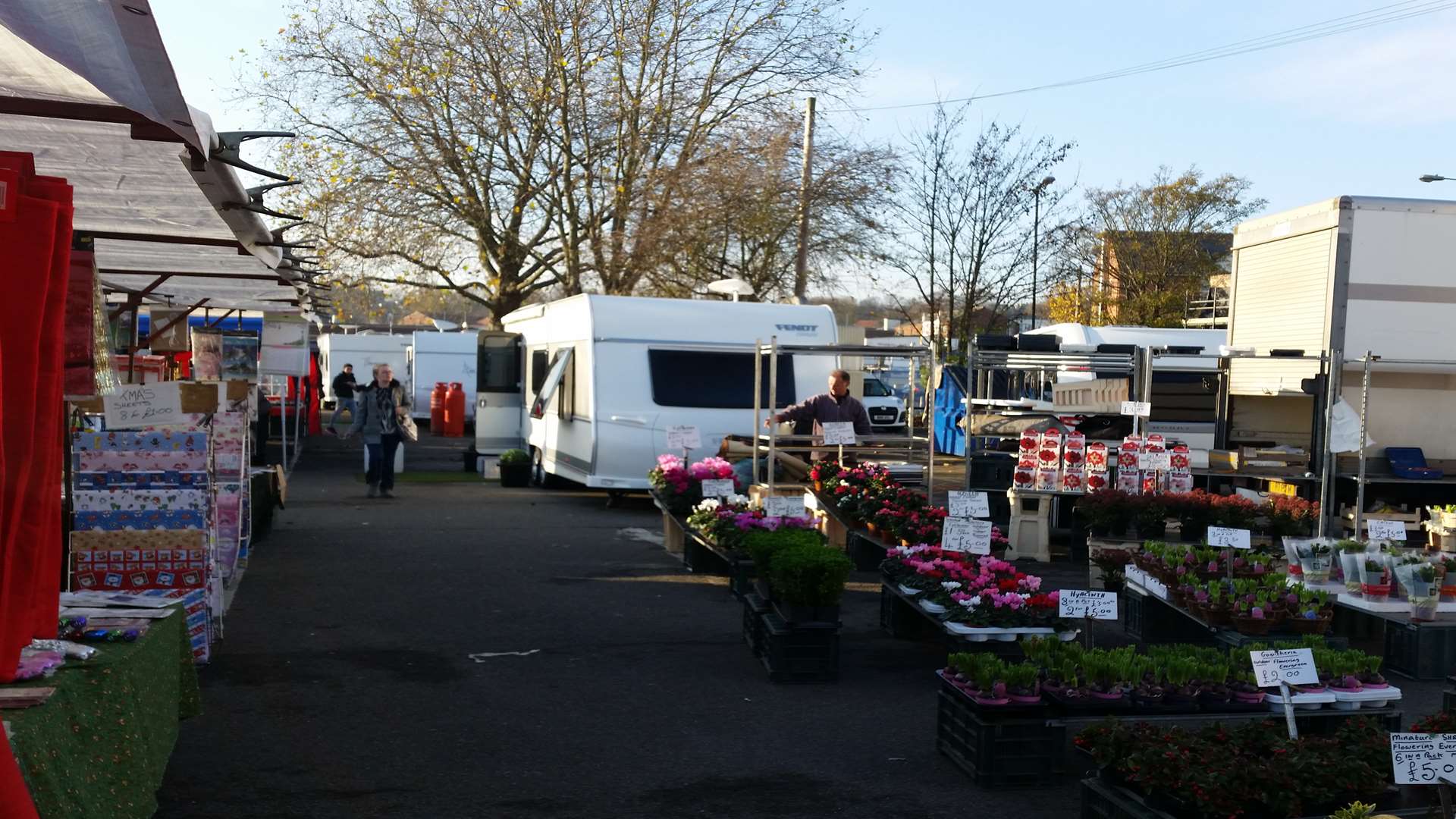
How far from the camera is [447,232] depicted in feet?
81.5

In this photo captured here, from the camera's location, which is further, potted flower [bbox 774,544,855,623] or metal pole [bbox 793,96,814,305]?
metal pole [bbox 793,96,814,305]

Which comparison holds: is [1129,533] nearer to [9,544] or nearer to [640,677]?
[640,677]

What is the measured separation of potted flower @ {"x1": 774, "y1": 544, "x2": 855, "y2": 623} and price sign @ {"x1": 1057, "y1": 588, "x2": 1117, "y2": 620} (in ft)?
4.77

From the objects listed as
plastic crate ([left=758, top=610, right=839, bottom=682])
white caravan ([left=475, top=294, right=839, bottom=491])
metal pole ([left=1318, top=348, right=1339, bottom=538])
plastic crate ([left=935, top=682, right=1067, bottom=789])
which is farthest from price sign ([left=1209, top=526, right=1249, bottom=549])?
white caravan ([left=475, top=294, right=839, bottom=491])

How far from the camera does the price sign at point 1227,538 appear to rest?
8336 mm

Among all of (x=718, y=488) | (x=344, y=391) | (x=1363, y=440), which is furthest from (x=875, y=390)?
(x=718, y=488)

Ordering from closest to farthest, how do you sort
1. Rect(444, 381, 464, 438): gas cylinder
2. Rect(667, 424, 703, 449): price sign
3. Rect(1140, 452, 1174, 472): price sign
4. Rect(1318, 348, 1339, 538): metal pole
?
Rect(1318, 348, 1339, 538): metal pole
Rect(1140, 452, 1174, 472): price sign
Rect(667, 424, 703, 449): price sign
Rect(444, 381, 464, 438): gas cylinder

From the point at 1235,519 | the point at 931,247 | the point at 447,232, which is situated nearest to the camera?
the point at 1235,519

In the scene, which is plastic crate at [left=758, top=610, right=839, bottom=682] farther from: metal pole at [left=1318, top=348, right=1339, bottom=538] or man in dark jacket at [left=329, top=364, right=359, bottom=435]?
man in dark jacket at [left=329, top=364, right=359, bottom=435]

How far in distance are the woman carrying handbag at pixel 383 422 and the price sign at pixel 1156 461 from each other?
29.9 ft

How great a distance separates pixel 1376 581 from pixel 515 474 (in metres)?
13.5

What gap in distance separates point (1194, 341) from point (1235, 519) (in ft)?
47.8

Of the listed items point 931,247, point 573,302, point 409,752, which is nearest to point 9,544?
point 409,752

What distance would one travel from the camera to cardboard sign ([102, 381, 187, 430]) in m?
7.57
